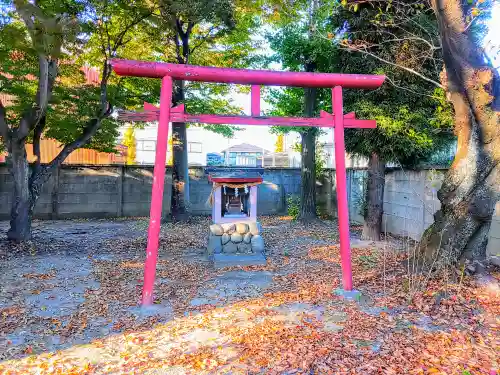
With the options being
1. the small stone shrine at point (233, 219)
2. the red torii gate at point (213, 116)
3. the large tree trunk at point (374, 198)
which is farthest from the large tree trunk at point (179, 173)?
the red torii gate at point (213, 116)

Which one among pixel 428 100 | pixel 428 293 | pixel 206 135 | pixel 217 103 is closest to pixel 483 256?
pixel 428 293

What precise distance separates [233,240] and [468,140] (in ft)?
14.0

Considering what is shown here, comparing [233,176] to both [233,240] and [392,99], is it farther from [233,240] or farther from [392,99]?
[392,99]

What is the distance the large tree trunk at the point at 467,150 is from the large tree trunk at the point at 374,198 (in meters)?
3.67

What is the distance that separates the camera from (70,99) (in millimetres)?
8500

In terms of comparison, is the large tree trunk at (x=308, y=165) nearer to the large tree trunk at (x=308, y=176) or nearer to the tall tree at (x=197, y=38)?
the large tree trunk at (x=308, y=176)

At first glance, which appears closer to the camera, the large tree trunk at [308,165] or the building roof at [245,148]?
the large tree trunk at [308,165]

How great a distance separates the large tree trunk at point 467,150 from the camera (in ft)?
15.3

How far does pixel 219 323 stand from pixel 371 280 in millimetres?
2583

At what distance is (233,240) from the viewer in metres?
7.20

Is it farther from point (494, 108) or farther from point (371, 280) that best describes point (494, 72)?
point (371, 280)

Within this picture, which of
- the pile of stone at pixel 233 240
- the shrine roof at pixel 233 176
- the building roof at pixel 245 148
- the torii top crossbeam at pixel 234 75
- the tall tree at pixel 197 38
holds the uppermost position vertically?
the tall tree at pixel 197 38

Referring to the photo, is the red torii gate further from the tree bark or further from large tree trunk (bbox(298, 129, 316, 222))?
the tree bark

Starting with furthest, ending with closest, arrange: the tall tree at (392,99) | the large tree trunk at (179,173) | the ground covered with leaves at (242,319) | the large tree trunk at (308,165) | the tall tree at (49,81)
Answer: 1. the large tree trunk at (179,173)
2. the large tree trunk at (308,165)
3. the tall tree at (392,99)
4. the tall tree at (49,81)
5. the ground covered with leaves at (242,319)
